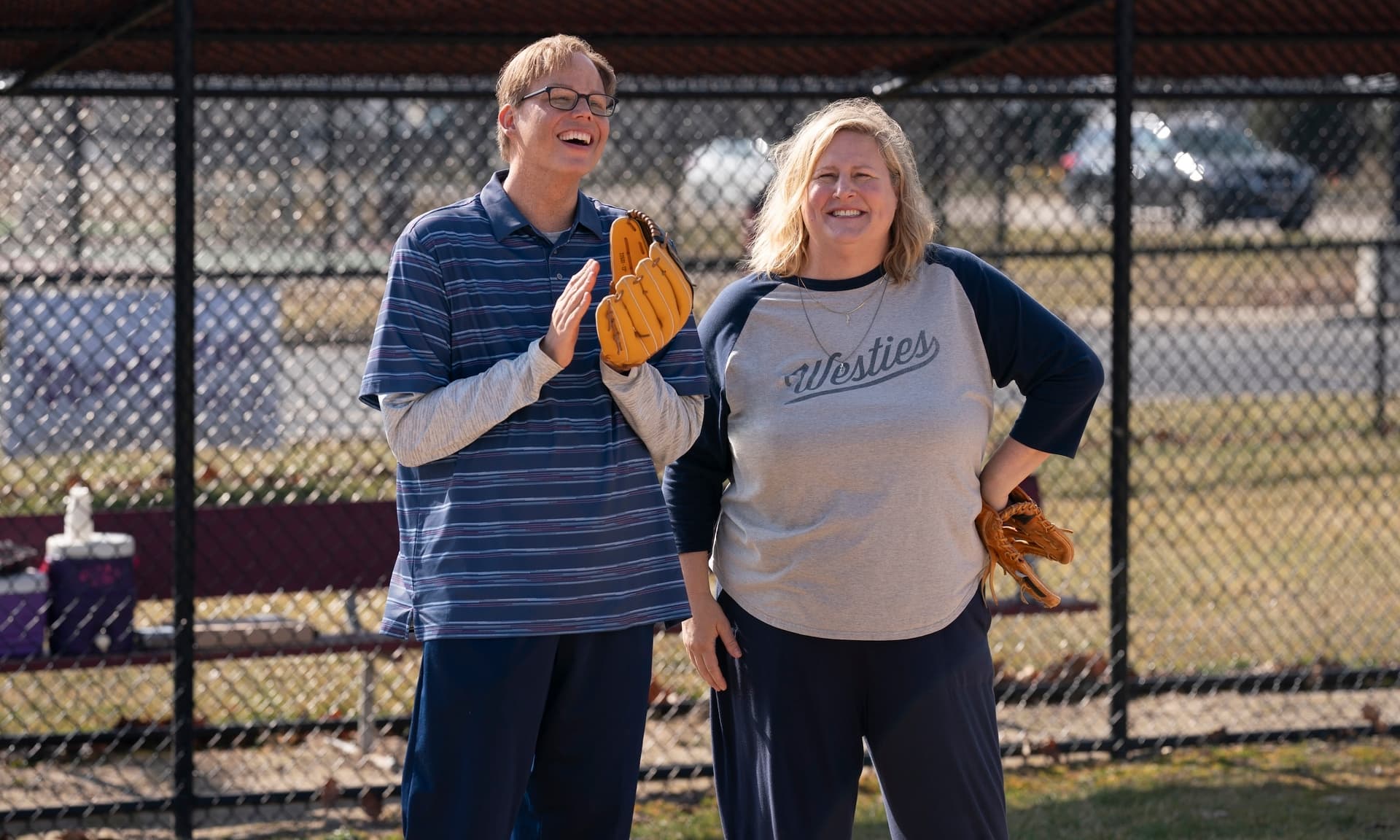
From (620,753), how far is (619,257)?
0.81 metres

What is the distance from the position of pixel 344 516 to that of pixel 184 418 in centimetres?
65

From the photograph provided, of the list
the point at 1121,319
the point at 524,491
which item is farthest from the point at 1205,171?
the point at 524,491

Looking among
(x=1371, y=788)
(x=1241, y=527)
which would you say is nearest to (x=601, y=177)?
(x=1241, y=527)

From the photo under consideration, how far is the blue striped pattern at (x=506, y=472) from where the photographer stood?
2289 millimetres

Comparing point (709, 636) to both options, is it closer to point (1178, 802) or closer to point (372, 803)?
point (372, 803)

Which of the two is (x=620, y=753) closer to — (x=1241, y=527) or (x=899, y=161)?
(x=899, y=161)

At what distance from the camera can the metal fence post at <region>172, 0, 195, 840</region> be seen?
3.71 metres

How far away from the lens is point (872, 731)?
2535 mm

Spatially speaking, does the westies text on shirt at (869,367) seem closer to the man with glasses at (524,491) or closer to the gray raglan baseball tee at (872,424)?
the gray raglan baseball tee at (872,424)

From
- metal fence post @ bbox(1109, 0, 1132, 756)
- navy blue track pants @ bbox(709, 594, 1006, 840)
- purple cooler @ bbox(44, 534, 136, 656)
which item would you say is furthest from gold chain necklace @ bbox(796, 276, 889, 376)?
purple cooler @ bbox(44, 534, 136, 656)

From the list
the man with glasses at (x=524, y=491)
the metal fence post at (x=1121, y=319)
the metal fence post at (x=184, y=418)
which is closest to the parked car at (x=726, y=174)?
the metal fence post at (x=1121, y=319)

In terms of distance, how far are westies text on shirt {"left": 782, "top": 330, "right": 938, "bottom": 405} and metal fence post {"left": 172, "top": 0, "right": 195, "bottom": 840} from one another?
1893 millimetres

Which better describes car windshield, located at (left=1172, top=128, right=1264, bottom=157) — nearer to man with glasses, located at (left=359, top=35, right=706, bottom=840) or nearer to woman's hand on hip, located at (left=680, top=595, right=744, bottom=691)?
woman's hand on hip, located at (left=680, top=595, right=744, bottom=691)

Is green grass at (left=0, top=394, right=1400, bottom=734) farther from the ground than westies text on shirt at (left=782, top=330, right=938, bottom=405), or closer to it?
closer to it
